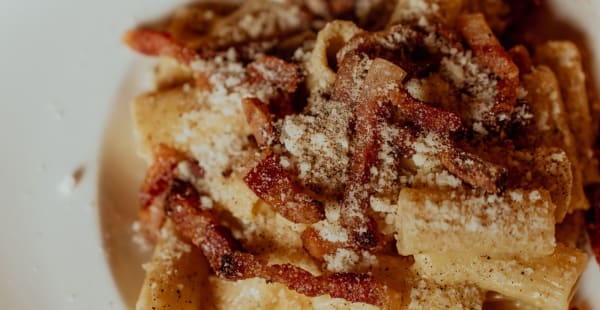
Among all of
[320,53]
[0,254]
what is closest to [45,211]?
[0,254]

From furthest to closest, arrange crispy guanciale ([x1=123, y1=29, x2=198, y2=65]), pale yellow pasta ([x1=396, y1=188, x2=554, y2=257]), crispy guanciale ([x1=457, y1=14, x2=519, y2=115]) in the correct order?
crispy guanciale ([x1=123, y1=29, x2=198, y2=65]), crispy guanciale ([x1=457, y1=14, x2=519, y2=115]), pale yellow pasta ([x1=396, y1=188, x2=554, y2=257])

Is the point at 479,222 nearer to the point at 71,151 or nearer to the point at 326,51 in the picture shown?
the point at 326,51

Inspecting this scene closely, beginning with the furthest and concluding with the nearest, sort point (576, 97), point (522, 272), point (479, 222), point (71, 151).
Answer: point (71, 151) → point (576, 97) → point (522, 272) → point (479, 222)

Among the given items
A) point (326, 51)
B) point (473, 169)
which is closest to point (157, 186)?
point (326, 51)

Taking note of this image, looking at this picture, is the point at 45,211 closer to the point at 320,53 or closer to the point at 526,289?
the point at 320,53

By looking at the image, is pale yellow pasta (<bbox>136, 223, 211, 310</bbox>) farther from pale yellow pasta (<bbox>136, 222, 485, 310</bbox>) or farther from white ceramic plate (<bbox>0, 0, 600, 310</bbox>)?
white ceramic plate (<bbox>0, 0, 600, 310</bbox>)

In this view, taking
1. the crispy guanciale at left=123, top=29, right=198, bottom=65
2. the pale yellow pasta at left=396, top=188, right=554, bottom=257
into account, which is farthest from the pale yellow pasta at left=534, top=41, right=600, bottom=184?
the crispy guanciale at left=123, top=29, right=198, bottom=65

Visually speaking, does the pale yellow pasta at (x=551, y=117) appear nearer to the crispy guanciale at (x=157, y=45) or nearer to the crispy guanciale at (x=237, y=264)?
the crispy guanciale at (x=237, y=264)
